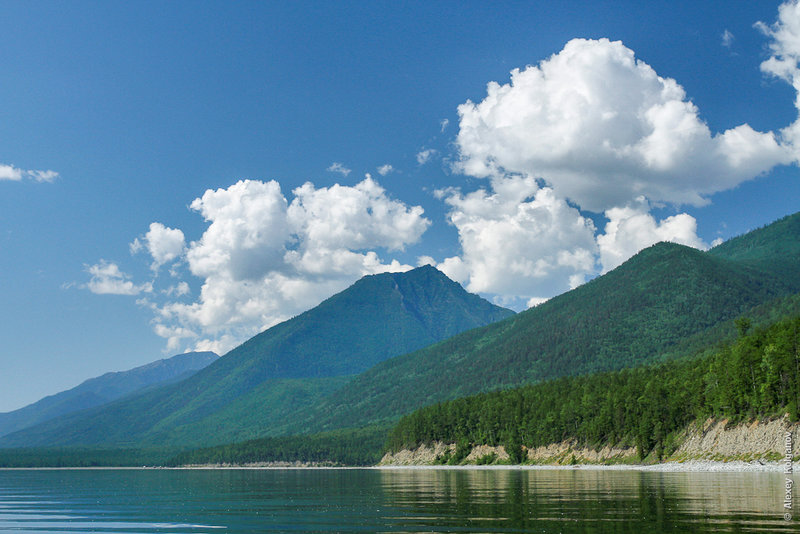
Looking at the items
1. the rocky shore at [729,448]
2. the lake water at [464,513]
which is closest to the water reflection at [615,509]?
the lake water at [464,513]

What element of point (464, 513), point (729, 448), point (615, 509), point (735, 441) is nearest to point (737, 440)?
point (735, 441)

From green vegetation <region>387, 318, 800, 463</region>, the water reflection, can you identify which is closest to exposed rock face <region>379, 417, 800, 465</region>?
green vegetation <region>387, 318, 800, 463</region>

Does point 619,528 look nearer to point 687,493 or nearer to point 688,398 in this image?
point 687,493

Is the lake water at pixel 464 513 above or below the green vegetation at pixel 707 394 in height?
below

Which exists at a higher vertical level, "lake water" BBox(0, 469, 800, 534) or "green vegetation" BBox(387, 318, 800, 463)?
"green vegetation" BBox(387, 318, 800, 463)

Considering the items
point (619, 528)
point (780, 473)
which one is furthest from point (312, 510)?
point (780, 473)

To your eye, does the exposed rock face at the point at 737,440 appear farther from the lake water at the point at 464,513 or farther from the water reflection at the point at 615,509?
the water reflection at the point at 615,509

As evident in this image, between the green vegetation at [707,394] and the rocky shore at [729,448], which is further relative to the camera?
the green vegetation at [707,394]

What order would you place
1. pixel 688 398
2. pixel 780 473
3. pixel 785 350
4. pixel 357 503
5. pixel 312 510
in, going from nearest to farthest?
pixel 312 510
pixel 357 503
pixel 780 473
pixel 785 350
pixel 688 398

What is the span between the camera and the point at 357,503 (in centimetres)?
7712

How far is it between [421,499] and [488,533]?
113 feet

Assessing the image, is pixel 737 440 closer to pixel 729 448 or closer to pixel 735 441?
pixel 735 441

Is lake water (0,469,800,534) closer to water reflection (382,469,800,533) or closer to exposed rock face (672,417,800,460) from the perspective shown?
water reflection (382,469,800,533)

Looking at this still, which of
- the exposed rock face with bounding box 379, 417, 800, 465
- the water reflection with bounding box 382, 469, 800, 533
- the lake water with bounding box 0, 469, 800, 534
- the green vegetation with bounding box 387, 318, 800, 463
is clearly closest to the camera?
the water reflection with bounding box 382, 469, 800, 533
